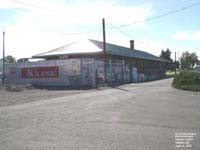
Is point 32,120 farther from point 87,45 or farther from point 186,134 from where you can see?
point 87,45

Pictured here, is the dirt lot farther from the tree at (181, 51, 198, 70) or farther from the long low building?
the tree at (181, 51, 198, 70)

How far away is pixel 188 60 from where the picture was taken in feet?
389

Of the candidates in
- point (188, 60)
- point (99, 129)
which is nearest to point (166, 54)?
point (188, 60)

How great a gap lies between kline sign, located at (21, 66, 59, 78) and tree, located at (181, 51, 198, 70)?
3517 inches

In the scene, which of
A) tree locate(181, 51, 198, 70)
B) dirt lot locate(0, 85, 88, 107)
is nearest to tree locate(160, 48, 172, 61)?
tree locate(181, 51, 198, 70)

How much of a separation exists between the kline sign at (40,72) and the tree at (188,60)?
293 feet

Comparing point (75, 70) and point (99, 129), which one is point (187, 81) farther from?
point (99, 129)

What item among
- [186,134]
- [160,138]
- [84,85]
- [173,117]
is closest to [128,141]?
[160,138]

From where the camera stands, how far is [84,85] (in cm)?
3081

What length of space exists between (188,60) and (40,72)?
9417 cm

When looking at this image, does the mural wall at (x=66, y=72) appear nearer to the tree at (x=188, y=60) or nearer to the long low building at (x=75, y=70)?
the long low building at (x=75, y=70)

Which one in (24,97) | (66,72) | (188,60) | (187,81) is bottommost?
(24,97)

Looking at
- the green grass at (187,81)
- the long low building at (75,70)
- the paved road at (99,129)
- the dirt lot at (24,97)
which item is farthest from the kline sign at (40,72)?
the paved road at (99,129)

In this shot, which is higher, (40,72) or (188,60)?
(188,60)
